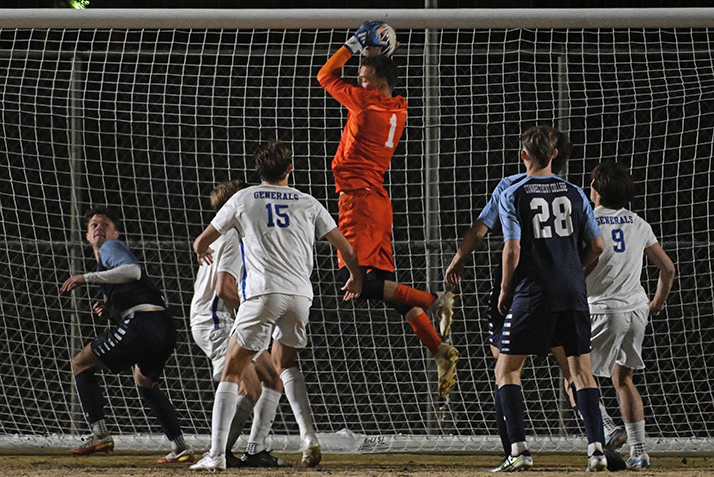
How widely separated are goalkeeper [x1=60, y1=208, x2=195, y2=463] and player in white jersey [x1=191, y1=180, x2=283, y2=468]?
10.8 inches

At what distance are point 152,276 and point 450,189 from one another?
2.49 meters

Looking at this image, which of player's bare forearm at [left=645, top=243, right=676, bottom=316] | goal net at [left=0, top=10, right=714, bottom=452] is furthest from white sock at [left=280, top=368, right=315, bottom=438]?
player's bare forearm at [left=645, top=243, right=676, bottom=316]

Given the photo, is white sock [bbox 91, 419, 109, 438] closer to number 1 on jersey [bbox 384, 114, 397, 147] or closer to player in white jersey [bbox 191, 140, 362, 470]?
player in white jersey [bbox 191, 140, 362, 470]

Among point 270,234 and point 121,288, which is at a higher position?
point 270,234

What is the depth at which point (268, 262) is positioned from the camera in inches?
168

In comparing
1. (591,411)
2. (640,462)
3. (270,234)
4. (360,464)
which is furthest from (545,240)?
(360,464)

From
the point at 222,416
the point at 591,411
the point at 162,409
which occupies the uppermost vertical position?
the point at 222,416

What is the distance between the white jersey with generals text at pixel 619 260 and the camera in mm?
4926

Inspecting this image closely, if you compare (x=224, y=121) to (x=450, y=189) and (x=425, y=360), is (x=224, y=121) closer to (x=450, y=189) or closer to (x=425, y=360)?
(x=450, y=189)

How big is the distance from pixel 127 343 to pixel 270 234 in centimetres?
143

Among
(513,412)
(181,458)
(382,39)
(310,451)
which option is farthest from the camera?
(181,458)

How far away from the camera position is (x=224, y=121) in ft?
25.5

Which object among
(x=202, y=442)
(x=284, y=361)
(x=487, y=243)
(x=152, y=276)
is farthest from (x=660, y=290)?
(x=152, y=276)

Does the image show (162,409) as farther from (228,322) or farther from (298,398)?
(298,398)
